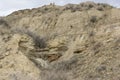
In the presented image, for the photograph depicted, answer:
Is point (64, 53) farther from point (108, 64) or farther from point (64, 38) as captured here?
point (108, 64)

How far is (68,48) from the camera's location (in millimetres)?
17562

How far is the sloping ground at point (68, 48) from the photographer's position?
14914 millimetres

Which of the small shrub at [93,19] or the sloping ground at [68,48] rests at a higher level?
the small shrub at [93,19]

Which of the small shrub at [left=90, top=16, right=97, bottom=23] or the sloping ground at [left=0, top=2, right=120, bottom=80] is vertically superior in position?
the small shrub at [left=90, top=16, right=97, bottom=23]

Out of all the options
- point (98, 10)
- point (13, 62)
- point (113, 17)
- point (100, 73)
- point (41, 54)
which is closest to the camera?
point (100, 73)

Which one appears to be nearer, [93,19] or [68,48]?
[68,48]

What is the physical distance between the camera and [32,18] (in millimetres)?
23359

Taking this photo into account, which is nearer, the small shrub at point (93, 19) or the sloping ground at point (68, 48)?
the sloping ground at point (68, 48)

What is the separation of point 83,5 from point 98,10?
151 centimetres

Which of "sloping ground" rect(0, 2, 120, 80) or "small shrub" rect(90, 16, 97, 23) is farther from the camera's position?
"small shrub" rect(90, 16, 97, 23)

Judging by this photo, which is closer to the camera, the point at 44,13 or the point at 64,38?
the point at 64,38

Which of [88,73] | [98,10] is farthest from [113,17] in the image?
[88,73]

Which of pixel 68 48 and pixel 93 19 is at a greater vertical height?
pixel 93 19

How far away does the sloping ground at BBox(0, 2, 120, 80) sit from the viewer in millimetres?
14914
